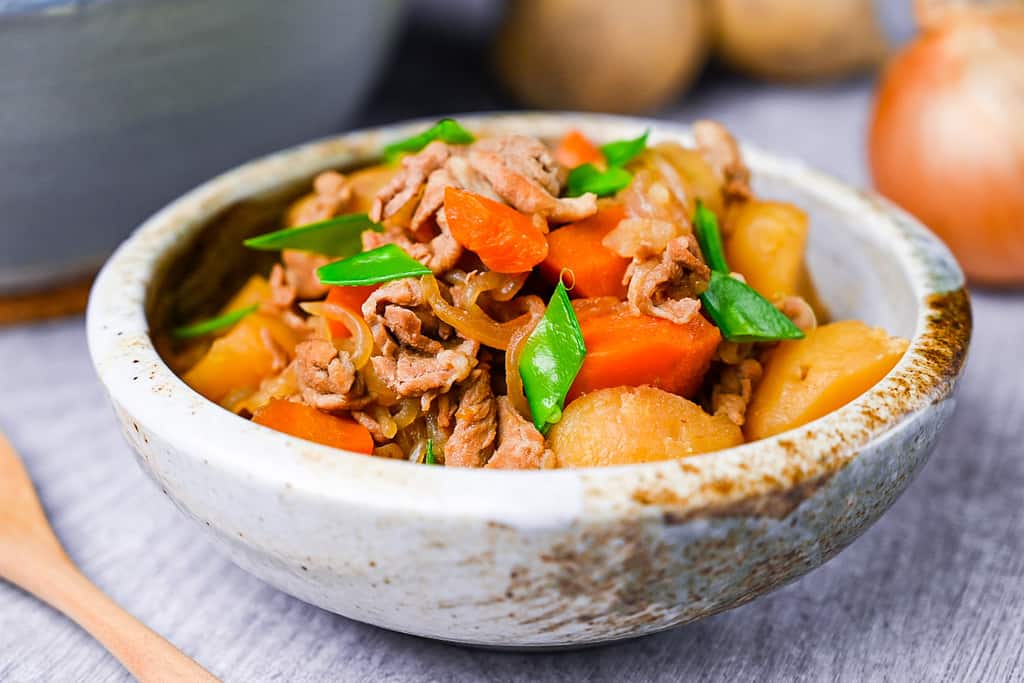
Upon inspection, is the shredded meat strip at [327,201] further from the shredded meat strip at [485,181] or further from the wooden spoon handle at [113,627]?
the wooden spoon handle at [113,627]

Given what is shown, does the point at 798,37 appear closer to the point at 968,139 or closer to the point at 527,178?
the point at 968,139

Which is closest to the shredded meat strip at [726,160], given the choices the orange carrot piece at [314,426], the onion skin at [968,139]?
the orange carrot piece at [314,426]

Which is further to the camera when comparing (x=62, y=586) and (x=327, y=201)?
(x=327, y=201)

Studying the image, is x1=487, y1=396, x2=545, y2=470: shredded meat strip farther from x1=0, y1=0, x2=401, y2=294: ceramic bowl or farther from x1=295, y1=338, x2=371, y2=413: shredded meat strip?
x1=0, y1=0, x2=401, y2=294: ceramic bowl

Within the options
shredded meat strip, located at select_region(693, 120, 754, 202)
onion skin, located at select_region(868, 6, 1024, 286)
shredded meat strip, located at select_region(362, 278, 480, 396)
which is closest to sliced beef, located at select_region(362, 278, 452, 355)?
shredded meat strip, located at select_region(362, 278, 480, 396)

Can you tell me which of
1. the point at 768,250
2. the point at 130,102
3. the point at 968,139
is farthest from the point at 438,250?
the point at 968,139

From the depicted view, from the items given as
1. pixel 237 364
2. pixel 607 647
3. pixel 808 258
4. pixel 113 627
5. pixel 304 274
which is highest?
pixel 808 258
